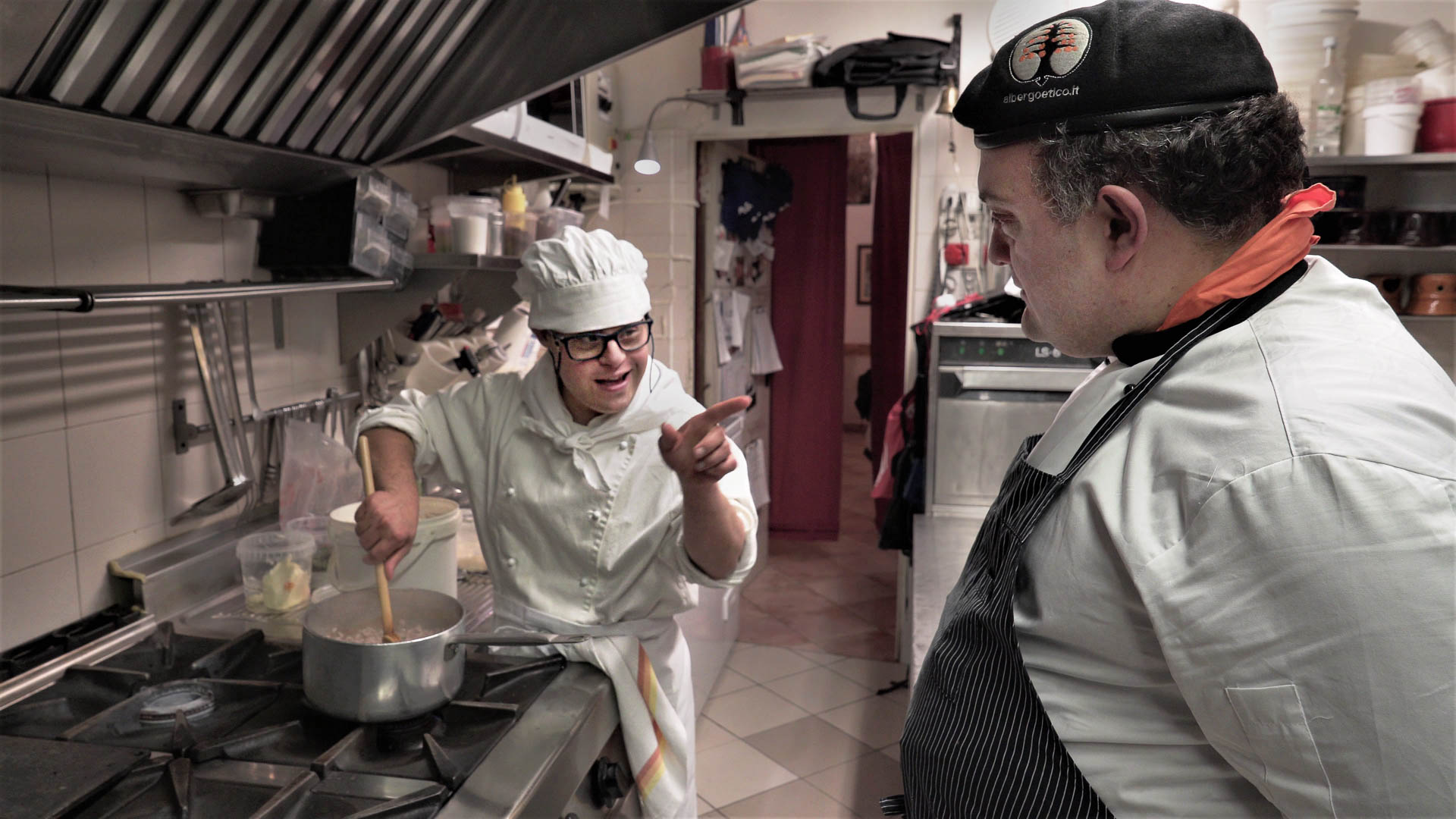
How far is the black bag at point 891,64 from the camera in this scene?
3.27 metres

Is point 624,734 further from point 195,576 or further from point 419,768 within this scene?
point 195,576

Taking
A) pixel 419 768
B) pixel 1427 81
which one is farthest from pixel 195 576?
pixel 1427 81

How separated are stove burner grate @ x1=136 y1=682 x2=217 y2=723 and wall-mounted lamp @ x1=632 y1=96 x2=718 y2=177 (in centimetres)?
196

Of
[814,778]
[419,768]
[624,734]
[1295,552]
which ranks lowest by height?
[814,778]

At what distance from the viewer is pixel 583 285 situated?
1515 millimetres

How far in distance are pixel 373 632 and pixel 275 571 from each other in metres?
0.44

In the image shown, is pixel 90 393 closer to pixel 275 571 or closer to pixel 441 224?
pixel 275 571

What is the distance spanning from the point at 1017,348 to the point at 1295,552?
2.44 m

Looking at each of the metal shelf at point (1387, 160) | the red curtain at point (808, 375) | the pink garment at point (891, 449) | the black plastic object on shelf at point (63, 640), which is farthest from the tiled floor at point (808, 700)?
the metal shelf at point (1387, 160)

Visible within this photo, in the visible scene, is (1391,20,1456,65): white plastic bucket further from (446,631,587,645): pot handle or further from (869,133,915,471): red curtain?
(446,631,587,645): pot handle

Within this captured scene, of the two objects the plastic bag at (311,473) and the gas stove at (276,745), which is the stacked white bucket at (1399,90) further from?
the plastic bag at (311,473)

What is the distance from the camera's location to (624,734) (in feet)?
5.00

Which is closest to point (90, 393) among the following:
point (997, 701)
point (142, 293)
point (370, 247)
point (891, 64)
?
point (142, 293)

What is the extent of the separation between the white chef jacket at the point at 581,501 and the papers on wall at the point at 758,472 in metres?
2.41
